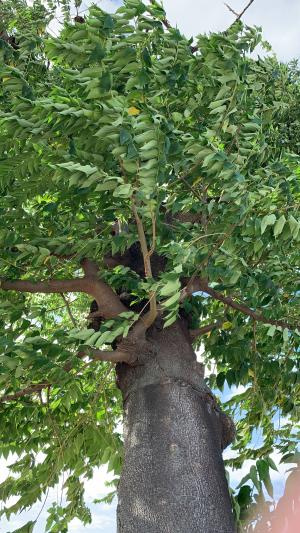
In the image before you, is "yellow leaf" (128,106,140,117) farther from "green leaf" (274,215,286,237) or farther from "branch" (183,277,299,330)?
"branch" (183,277,299,330)

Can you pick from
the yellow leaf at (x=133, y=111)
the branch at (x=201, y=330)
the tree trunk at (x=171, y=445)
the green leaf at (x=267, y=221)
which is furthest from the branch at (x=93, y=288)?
the green leaf at (x=267, y=221)

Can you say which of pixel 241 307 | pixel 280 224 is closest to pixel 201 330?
pixel 241 307

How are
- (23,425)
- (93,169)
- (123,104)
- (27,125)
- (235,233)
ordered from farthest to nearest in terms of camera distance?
1. (23,425)
2. (235,233)
3. (27,125)
4. (123,104)
5. (93,169)

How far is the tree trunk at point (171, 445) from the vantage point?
4148 mm

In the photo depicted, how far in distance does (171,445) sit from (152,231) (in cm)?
146

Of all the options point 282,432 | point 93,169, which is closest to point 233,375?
point 282,432

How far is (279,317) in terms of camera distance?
5.35 metres

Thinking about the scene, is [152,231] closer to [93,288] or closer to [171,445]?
[93,288]

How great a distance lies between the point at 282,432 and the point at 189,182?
11.6ft

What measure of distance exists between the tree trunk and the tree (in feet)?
0.04

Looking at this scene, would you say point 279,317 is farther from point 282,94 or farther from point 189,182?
point 282,94

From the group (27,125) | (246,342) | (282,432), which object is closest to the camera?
(27,125)

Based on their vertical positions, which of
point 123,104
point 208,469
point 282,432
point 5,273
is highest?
point 5,273

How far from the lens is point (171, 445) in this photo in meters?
4.41
